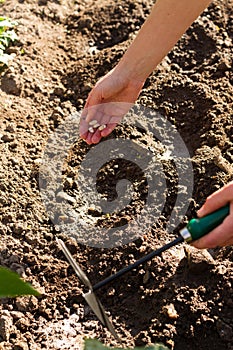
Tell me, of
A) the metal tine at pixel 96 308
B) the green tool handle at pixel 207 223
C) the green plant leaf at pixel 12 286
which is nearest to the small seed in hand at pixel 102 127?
the metal tine at pixel 96 308

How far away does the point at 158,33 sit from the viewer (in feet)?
8.14

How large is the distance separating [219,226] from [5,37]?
186cm

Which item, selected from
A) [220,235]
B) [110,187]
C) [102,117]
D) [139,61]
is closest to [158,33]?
[139,61]

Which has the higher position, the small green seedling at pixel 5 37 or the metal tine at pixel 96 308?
the small green seedling at pixel 5 37

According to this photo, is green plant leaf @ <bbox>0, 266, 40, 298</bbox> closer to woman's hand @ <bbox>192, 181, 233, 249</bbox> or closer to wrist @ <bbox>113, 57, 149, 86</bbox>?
woman's hand @ <bbox>192, 181, 233, 249</bbox>

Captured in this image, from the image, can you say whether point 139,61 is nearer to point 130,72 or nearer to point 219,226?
point 130,72

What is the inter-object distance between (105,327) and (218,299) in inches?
17.0

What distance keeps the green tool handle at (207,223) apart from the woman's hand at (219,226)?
16 millimetres

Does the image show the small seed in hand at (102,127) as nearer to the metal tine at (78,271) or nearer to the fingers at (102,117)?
the fingers at (102,117)

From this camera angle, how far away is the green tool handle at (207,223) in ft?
6.22

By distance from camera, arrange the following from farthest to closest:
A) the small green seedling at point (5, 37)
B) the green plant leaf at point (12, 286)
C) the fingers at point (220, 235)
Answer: the small green seedling at point (5, 37) < the fingers at point (220, 235) < the green plant leaf at point (12, 286)

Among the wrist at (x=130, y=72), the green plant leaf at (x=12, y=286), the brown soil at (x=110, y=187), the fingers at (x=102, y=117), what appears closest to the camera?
the green plant leaf at (x=12, y=286)

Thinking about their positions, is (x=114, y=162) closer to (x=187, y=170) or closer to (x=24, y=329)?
→ (x=187, y=170)

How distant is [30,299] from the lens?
245 cm
